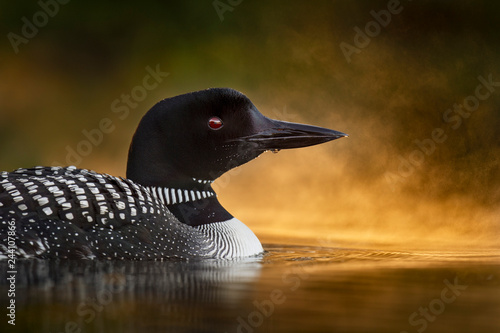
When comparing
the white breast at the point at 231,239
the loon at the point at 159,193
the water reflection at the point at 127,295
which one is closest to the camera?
the water reflection at the point at 127,295

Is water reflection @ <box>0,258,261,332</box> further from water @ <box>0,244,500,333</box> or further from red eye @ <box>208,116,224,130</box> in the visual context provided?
red eye @ <box>208,116,224,130</box>

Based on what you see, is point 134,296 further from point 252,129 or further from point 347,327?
point 252,129

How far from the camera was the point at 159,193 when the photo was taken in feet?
13.4

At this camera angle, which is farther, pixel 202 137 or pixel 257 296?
pixel 202 137

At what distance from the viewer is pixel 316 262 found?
12.6 feet

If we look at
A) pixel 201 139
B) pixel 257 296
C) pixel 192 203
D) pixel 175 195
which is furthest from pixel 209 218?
pixel 257 296

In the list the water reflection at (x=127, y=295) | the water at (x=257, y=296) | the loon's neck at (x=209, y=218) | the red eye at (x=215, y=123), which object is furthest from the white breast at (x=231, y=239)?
the red eye at (x=215, y=123)

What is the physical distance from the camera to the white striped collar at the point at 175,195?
4.08 metres

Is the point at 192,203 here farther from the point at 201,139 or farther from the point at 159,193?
the point at 201,139

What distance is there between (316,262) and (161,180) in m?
0.90

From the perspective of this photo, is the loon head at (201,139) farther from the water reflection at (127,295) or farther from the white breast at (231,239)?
the water reflection at (127,295)

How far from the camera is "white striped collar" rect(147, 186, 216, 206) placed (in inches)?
161

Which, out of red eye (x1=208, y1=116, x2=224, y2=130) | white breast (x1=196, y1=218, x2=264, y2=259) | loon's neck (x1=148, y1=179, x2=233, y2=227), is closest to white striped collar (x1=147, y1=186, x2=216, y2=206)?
loon's neck (x1=148, y1=179, x2=233, y2=227)

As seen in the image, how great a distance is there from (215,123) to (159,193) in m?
0.46
